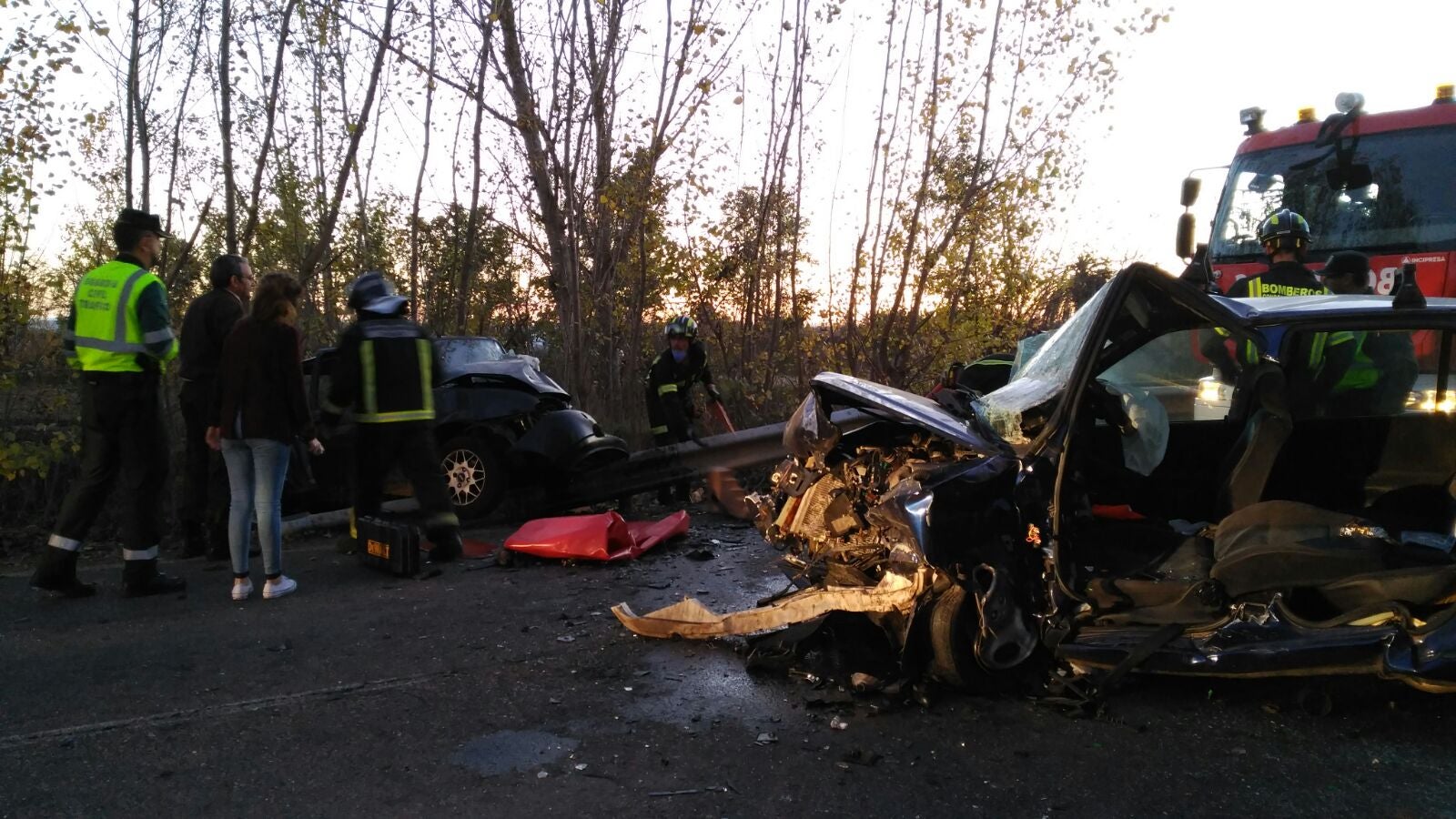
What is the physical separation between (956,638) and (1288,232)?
12.6 ft

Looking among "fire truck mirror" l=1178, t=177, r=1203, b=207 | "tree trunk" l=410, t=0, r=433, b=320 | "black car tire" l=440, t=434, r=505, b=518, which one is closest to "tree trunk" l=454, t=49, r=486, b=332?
"tree trunk" l=410, t=0, r=433, b=320

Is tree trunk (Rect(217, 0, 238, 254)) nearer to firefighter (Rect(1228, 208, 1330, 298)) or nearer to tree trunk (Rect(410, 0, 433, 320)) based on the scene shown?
tree trunk (Rect(410, 0, 433, 320))

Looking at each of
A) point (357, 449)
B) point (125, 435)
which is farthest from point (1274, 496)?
point (125, 435)

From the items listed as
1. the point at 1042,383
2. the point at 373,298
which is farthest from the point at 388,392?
the point at 1042,383

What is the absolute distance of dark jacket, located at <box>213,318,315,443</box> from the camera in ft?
16.4

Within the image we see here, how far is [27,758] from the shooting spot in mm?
3098

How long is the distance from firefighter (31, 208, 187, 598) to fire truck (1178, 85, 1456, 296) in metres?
6.66

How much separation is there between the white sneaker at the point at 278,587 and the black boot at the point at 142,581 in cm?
62

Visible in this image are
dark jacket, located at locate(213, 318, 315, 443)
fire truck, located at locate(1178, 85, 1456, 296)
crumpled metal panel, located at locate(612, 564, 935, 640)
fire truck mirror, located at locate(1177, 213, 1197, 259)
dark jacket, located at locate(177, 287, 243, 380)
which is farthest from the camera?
fire truck mirror, located at locate(1177, 213, 1197, 259)

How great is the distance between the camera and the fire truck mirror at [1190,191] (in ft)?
22.1

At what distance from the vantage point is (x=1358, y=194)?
6.50m

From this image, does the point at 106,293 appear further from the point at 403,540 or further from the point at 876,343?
the point at 876,343

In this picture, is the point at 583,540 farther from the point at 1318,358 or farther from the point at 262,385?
the point at 1318,358

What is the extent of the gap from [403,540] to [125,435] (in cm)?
157
